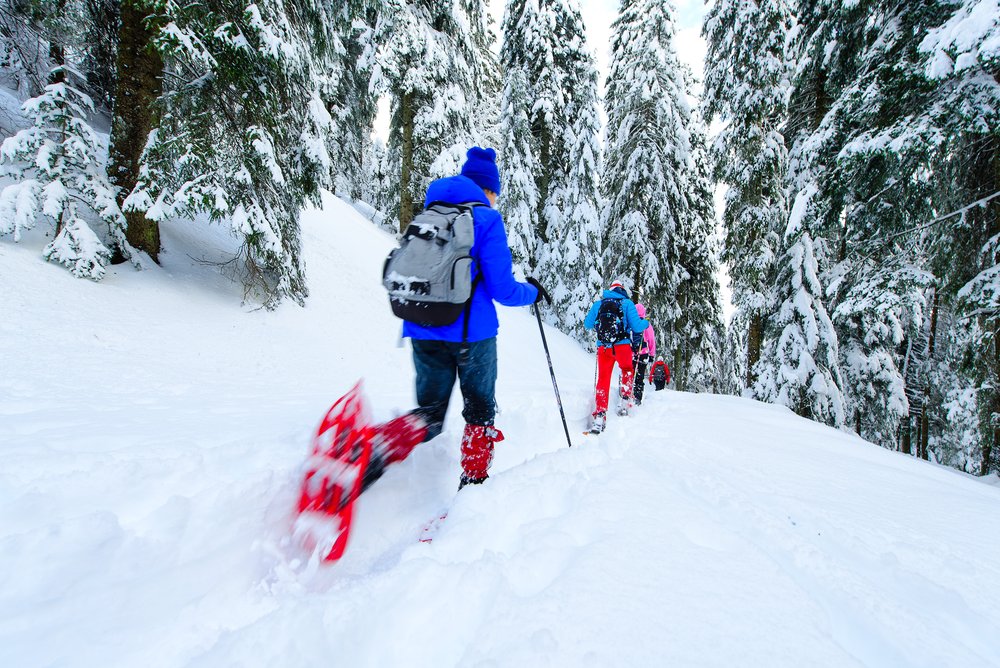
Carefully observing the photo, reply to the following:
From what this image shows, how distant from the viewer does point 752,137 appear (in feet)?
38.2

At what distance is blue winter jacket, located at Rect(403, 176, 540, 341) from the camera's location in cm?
257

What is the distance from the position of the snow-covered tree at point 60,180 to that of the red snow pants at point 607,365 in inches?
294

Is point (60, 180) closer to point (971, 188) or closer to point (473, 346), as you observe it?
point (473, 346)

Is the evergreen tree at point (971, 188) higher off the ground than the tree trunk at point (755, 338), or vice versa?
the evergreen tree at point (971, 188)

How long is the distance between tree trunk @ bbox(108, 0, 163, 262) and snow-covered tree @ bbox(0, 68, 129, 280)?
0.44 meters

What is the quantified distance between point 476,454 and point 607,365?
360cm

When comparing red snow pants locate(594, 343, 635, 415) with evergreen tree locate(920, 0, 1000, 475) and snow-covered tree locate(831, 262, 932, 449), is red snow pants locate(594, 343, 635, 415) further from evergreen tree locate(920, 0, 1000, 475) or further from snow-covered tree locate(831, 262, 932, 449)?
snow-covered tree locate(831, 262, 932, 449)

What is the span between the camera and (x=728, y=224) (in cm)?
1266

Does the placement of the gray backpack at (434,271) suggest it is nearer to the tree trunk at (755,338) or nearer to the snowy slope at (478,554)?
the snowy slope at (478,554)

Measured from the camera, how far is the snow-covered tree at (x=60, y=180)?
230 inches

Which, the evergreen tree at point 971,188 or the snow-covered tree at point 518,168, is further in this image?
the snow-covered tree at point 518,168

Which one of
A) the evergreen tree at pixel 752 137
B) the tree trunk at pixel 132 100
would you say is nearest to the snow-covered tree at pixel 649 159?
the evergreen tree at pixel 752 137

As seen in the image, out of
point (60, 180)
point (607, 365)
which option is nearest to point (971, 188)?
point (607, 365)

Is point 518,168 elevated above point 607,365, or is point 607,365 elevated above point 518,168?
point 518,168
